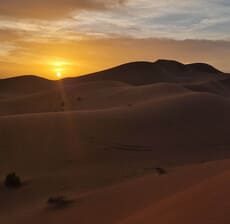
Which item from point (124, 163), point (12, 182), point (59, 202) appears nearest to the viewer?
point (59, 202)

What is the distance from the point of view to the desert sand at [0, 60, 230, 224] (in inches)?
333

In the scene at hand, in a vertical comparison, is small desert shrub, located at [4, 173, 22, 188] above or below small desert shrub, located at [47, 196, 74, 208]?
below

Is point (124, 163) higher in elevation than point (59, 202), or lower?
lower

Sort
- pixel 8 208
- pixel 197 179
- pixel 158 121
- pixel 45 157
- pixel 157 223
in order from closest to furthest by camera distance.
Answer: pixel 157 223, pixel 197 179, pixel 8 208, pixel 45 157, pixel 158 121

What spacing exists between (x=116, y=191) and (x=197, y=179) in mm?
1627

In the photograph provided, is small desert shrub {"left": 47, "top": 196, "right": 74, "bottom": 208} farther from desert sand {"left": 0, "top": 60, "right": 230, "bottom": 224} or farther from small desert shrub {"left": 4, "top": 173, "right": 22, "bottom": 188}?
small desert shrub {"left": 4, "top": 173, "right": 22, "bottom": 188}

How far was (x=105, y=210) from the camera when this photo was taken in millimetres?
9469

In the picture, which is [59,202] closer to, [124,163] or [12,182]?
[12,182]

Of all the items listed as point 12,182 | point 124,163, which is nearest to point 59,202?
point 12,182

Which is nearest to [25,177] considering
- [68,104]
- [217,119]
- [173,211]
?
[173,211]

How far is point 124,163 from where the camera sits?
1677 centimetres

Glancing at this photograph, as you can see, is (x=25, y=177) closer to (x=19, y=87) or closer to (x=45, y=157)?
(x=45, y=157)

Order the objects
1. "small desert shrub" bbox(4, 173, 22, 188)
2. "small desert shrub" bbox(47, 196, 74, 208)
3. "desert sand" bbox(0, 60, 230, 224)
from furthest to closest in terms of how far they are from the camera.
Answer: "small desert shrub" bbox(4, 173, 22, 188), "small desert shrub" bbox(47, 196, 74, 208), "desert sand" bbox(0, 60, 230, 224)

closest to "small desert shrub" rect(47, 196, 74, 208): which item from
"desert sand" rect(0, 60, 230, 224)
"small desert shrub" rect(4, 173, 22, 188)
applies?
"desert sand" rect(0, 60, 230, 224)
